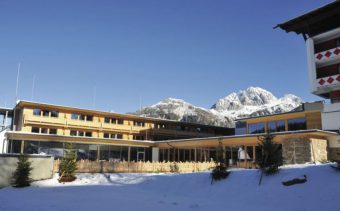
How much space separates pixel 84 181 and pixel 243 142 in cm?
1860

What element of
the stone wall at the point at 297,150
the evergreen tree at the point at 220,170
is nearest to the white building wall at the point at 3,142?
the evergreen tree at the point at 220,170

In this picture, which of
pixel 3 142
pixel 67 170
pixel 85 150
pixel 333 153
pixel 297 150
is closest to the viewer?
pixel 67 170

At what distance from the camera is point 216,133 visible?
6569 cm

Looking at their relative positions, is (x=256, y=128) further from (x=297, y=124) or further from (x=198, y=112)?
(x=198, y=112)

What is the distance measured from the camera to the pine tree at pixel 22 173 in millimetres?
21594

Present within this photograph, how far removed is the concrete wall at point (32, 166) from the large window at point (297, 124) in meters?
26.5

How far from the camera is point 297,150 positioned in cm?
2955

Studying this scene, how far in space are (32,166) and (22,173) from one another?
6.91ft

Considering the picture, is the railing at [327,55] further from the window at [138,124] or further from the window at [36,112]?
the window at [36,112]

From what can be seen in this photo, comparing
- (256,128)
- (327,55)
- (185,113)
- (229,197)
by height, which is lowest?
(229,197)

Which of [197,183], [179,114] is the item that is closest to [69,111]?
[197,183]

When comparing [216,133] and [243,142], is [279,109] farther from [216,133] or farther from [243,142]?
[243,142]

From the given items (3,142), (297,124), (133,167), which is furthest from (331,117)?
(3,142)

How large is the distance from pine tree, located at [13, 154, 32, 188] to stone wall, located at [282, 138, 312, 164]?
21.2 m
